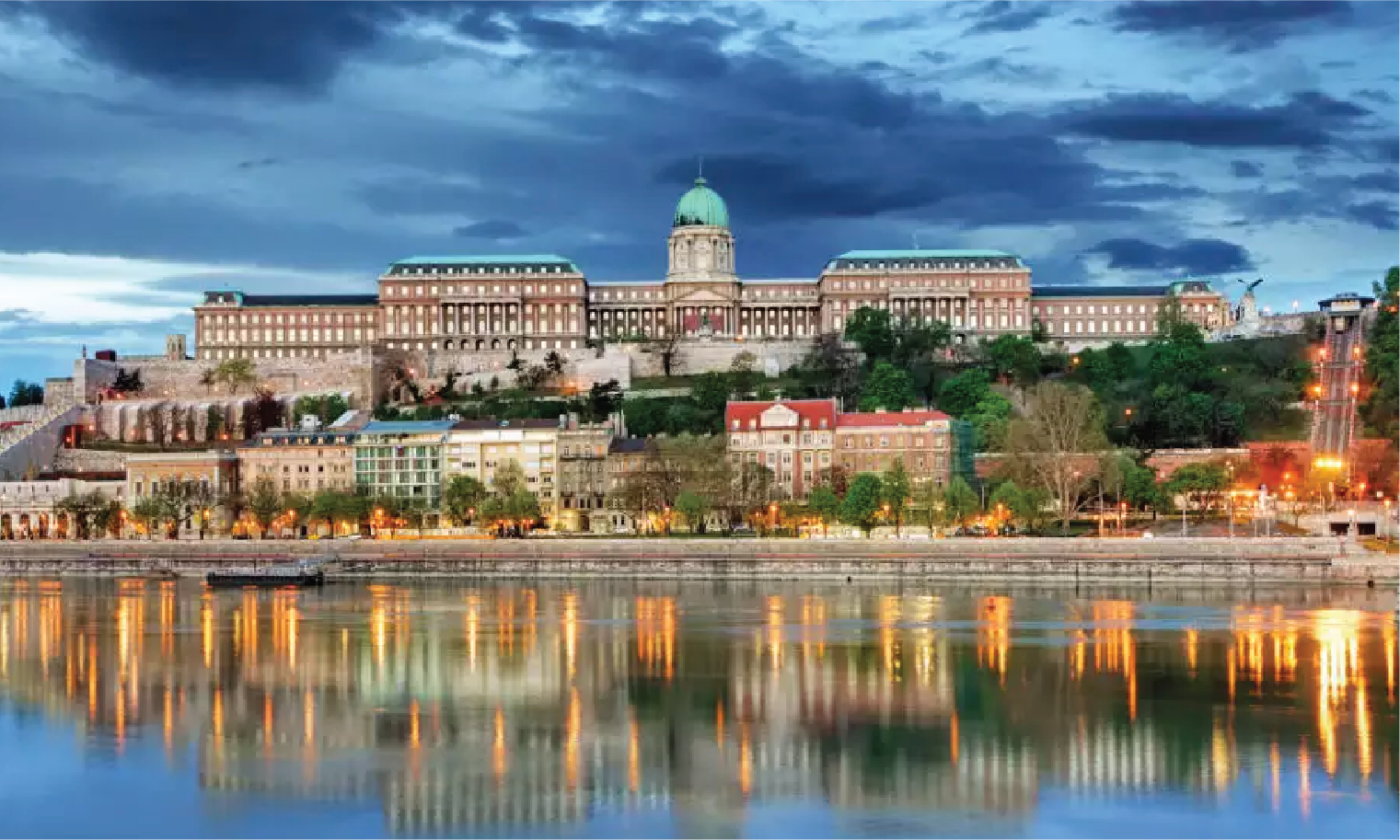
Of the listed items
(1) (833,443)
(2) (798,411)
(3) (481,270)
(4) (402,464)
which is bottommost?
(4) (402,464)

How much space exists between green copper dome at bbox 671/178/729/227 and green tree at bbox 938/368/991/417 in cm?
4280

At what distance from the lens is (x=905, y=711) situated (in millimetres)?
39094

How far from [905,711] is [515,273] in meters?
115

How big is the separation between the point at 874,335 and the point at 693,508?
49.7 metres

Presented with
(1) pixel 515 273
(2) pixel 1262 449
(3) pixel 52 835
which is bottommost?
(3) pixel 52 835

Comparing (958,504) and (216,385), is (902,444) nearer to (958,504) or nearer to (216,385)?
(958,504)

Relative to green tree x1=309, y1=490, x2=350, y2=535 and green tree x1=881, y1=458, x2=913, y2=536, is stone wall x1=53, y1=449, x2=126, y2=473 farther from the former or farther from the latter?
green tree x1=881, y1=458, x2=913, y2=536

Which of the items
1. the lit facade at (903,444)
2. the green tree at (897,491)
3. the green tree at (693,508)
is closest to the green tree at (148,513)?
the green tree at (693,508)

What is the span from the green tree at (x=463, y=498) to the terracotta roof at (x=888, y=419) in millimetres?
18724

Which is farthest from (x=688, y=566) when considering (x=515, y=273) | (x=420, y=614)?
(x=515, y=273)

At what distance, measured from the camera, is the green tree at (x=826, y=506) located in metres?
83.9

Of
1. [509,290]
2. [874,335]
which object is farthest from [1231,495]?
[509,290]

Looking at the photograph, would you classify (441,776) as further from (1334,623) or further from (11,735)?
(1334,623)

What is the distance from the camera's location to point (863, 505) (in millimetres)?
81625
